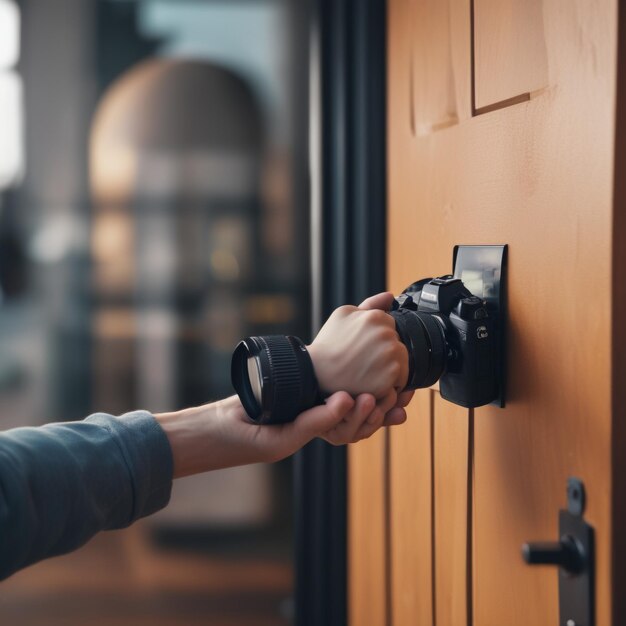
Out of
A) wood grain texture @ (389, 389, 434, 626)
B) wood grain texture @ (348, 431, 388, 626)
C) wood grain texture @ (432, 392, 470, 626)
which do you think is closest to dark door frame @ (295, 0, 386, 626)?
wood grain texture @ (348, 431, 388, 626)

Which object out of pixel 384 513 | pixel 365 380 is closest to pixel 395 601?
pixel 384 513

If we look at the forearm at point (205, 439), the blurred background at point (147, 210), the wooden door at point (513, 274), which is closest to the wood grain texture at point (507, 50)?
the wooden door at point (513, 274)

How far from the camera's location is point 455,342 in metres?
0.84

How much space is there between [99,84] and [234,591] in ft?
3.61

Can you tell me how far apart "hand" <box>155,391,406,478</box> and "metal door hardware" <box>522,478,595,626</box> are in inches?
7.8

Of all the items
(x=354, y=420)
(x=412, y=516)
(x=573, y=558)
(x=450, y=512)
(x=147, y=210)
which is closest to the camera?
(x=573, y=558)

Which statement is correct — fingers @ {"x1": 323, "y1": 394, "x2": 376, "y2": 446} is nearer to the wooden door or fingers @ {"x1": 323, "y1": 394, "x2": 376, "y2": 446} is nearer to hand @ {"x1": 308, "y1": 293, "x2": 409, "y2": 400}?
hand @ {"x1": 308, "y1": 293, "x2": 409, "y2": 400}

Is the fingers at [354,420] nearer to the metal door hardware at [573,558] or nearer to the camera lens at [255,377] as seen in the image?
the camera lens at [255,377]

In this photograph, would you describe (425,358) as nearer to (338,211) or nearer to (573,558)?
(573,558)

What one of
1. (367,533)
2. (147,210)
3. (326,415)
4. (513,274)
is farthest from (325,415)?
(147,210)

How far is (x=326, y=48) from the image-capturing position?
1327 millimetres

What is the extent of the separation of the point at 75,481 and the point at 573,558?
445mm

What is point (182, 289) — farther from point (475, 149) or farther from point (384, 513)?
point (475, 149)

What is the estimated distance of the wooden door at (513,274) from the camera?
2.27 ft
